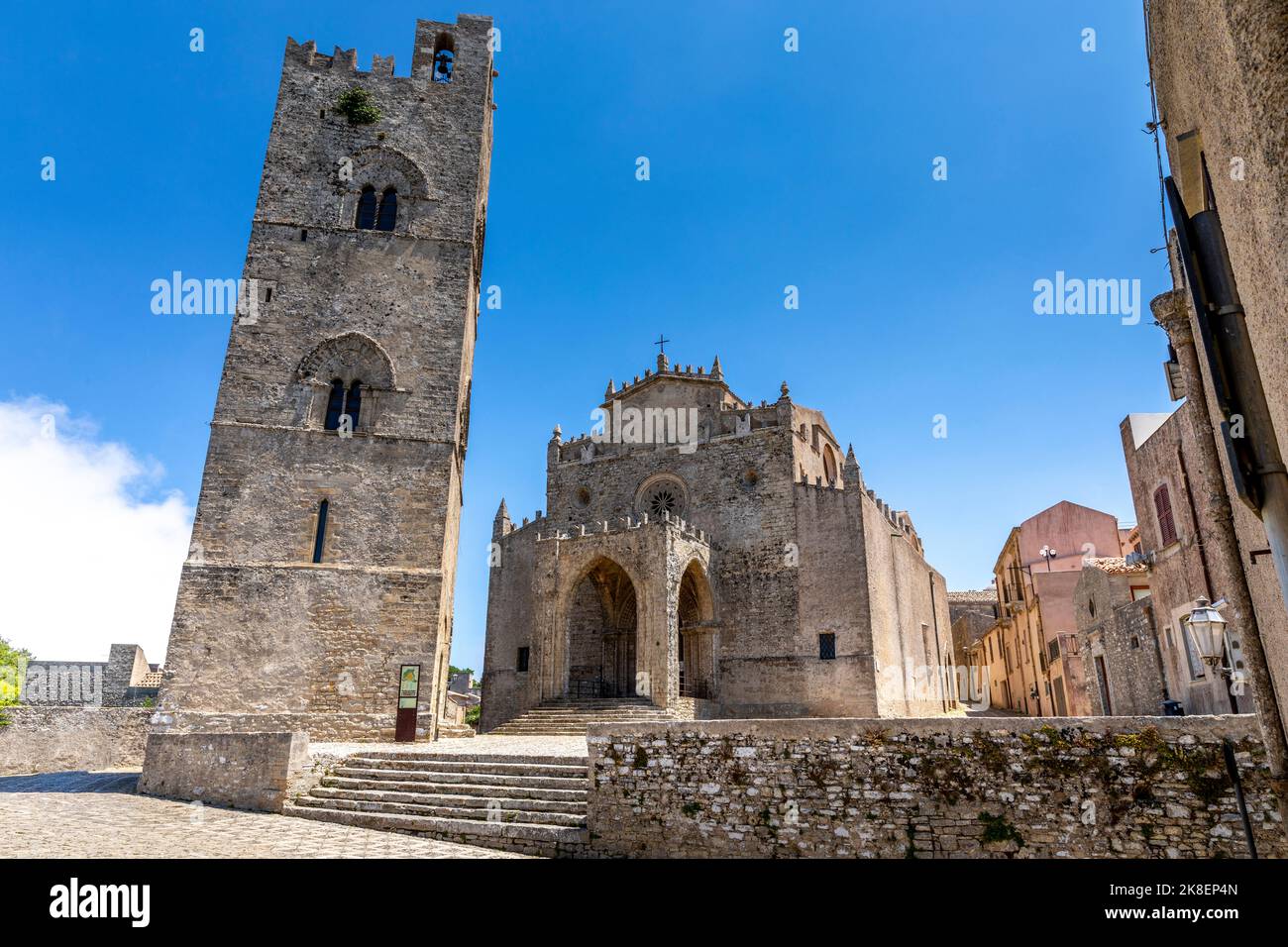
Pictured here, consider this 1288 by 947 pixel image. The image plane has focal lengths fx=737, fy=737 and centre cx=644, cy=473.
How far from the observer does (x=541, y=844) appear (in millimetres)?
9672

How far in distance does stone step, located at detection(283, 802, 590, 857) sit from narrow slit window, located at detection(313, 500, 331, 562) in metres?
6.57

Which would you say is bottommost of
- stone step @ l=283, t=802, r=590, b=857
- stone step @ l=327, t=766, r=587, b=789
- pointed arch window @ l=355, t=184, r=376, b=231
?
stone step @ l=283, t=802, r=590, b=857

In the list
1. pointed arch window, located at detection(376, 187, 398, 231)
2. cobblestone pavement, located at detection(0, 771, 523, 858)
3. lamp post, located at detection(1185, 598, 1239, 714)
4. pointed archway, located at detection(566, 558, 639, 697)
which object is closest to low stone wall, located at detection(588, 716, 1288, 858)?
lamp post, located at detection(1185, 598, 1239, 714)

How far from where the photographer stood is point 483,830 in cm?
1002

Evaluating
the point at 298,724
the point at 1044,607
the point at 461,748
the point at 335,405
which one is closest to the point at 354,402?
the point at 335,405

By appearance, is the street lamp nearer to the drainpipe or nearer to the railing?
the drainpipe

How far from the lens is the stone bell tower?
50.6 feet

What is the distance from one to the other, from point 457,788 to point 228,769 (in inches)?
150
